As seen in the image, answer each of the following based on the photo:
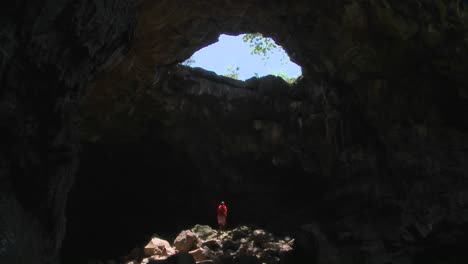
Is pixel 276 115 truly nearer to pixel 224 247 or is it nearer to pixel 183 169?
pixel 183 169

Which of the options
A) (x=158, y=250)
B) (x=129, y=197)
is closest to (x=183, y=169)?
(x=129, y=197)

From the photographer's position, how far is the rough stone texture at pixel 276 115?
20.7 ft

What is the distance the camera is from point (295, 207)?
17125 mm

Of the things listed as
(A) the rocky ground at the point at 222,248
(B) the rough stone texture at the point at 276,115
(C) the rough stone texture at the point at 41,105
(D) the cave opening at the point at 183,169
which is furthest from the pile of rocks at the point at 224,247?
(C) the rough stone texture at the point at 41,105

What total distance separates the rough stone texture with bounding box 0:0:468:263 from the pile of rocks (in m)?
1.16

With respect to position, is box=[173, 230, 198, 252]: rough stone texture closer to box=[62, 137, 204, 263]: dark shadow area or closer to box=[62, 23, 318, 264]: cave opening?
box=[62, 23, 318, 264]: cave opening

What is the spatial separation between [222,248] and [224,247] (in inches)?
2.6

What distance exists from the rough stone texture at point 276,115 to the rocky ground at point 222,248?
1.18 meters

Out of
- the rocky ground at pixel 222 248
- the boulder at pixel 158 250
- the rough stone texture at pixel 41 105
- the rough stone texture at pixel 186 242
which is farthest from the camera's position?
the rough stone texture at pixel 186 242

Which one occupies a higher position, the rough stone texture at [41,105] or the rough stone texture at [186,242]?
the rough stone texture at [41,105]

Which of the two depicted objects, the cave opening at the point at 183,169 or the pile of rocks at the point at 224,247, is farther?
the cave opening at the point at 183,169

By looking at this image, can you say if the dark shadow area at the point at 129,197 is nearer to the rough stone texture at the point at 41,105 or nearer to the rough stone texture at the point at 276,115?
the rough stone texture at the point at 276,115

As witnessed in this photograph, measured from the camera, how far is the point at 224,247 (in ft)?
43.7

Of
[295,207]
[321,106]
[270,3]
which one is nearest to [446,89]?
[321,106]
